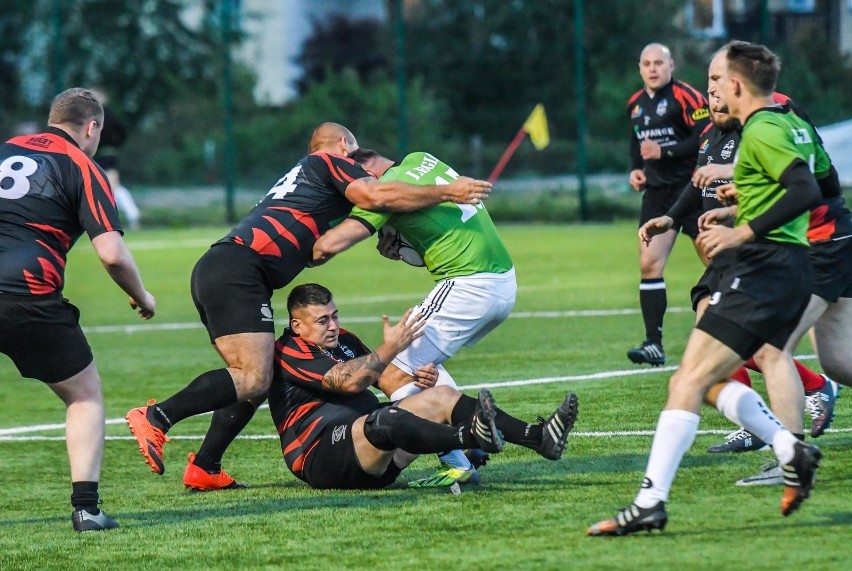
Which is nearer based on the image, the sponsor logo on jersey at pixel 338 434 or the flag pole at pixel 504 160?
the sponsor logo on jersey at pixel 338 434

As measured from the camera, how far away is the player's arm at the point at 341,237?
705 cm

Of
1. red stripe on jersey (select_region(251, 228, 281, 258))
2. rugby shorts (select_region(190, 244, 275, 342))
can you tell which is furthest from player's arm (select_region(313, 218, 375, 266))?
rugby shorts (select_region(190, 244, 275, 342))

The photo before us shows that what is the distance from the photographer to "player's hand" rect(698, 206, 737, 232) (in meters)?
6.55

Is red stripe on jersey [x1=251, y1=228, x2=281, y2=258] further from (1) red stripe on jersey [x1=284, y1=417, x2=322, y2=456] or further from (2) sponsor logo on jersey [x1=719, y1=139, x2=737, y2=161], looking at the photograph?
(2) sponsor logo on jersey [x1=719, y1=139, x2=737, y2=161]

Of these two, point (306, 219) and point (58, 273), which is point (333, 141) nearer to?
point (306, 219)

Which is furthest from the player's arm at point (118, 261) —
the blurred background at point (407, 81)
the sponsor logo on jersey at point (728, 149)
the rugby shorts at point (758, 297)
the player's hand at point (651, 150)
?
the blurred background at point (407, 81)

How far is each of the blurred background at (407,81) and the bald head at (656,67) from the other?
1431 cm

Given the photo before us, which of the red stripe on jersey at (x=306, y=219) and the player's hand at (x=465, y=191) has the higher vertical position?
the player's hand at (x=465, y=191)

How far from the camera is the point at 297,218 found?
7395 millimetres

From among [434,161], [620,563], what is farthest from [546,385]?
[620,563]

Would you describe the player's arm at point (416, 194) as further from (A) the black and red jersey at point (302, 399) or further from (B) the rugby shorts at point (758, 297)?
(B) the rugby shorts at point (758, 297)

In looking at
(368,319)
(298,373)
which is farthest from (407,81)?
(298,373)

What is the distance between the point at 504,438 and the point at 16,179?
2529 mm

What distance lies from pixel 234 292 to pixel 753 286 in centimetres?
273
